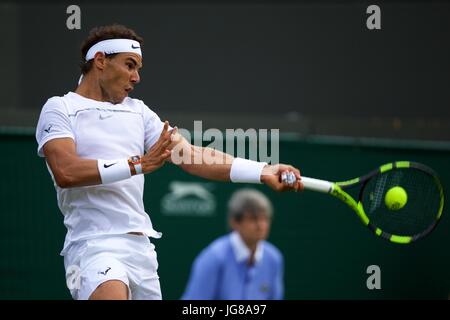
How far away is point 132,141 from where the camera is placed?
17.9 ft

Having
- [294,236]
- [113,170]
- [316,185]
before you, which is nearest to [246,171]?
[316,185]

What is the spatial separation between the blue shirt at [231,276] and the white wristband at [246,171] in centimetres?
179

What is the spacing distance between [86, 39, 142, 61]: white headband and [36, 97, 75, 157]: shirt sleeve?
0.39 metres

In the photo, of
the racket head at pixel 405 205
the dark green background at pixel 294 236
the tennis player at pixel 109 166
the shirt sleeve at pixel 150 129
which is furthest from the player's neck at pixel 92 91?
the dark green background at pixel 294 236

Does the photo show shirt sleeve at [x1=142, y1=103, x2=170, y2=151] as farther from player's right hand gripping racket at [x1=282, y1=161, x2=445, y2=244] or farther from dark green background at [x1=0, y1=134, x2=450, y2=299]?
dark green background at [x1=0, y1=134, x2=450, y2=299]

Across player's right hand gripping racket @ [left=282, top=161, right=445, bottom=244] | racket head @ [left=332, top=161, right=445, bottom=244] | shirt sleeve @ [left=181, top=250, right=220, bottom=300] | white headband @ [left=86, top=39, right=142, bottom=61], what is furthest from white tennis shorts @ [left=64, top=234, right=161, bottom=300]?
shirt sleeve @ [left=181, top=250, right=220, bottom=300]

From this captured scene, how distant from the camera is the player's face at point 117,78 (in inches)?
216

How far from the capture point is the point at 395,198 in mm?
5758

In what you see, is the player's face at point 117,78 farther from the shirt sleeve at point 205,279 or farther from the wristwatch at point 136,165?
the shirt sleeve at point 205,279

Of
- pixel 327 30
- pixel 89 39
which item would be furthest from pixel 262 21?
pixel 89 39

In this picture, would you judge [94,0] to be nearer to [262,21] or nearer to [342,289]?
[262,21]

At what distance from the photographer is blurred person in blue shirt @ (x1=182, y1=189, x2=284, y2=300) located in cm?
734

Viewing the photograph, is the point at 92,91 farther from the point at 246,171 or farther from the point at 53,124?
the point at 246,171

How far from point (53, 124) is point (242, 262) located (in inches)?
101
